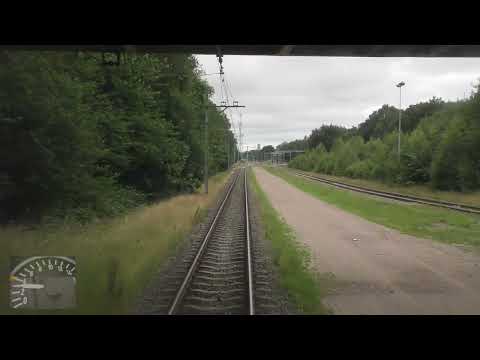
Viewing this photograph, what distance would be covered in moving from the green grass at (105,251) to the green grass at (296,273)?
10.3 feet

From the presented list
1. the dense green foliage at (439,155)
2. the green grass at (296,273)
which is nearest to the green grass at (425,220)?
the green grass at (296,273)

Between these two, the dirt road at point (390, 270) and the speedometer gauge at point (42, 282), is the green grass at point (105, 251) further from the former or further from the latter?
the dirt road at point (390, 270)

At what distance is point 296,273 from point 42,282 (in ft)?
18.0

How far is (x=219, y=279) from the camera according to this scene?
8555 mm

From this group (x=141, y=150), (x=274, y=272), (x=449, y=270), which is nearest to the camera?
(x=274, y=272)

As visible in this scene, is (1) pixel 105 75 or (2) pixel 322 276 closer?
(2) pixel 322 276

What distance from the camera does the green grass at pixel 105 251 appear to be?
6953 mm
